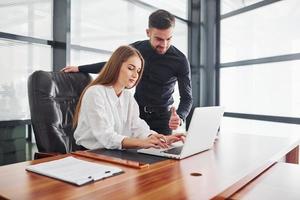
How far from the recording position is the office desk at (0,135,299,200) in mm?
789

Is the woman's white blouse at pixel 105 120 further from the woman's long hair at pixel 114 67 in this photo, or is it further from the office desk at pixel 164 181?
the office desk at pixel 164 181

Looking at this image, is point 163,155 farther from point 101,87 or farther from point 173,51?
point 173,51

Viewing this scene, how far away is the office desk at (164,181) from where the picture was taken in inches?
31.1

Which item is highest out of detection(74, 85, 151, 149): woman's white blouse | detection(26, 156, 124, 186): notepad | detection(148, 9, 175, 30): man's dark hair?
detection(148, 9, 175, 30): man's dark hair

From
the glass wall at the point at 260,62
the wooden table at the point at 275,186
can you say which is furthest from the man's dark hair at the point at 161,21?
the glass wall at the point at 260,62

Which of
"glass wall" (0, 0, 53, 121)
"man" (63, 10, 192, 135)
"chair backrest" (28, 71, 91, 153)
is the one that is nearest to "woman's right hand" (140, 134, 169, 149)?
"chair backrest" (28, 71, 91, 153)

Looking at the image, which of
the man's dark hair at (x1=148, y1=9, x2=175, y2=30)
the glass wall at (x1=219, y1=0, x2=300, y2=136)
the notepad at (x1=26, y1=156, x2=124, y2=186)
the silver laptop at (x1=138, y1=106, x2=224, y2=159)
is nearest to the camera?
the notepad at (x1=26, y1=156, x2=124, y2=186)

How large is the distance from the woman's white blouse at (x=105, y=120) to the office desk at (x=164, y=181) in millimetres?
359

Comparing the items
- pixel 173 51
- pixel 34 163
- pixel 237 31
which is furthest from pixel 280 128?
pixel 34 163

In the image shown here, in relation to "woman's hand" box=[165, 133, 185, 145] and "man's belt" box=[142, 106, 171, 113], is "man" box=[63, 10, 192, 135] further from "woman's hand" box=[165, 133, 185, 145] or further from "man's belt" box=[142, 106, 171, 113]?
"woman's hand" box=[165, 133, 185, 145]

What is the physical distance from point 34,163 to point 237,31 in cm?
355

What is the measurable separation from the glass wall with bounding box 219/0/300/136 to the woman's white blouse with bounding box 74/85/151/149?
2.25 meters

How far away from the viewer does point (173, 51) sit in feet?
7.50

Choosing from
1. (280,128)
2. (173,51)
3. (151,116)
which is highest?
(173,51)
